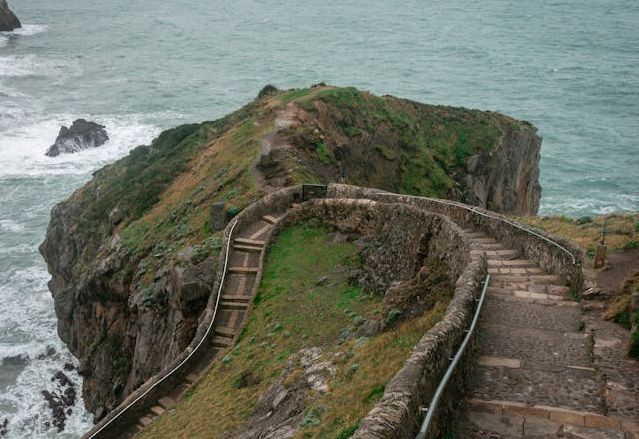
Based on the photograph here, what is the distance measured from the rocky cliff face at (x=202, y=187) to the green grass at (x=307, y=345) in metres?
3.05

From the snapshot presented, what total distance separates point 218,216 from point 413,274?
10418 mm

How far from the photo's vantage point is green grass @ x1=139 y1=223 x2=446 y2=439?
460 inches

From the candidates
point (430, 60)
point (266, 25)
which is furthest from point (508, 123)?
point (266, 25)

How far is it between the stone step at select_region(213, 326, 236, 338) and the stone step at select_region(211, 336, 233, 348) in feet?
0.46

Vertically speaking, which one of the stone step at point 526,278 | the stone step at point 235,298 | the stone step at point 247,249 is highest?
the stone step at point 526,278

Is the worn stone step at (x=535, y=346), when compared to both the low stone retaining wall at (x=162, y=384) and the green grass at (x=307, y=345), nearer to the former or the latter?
the green grass at (x=307, y=345)

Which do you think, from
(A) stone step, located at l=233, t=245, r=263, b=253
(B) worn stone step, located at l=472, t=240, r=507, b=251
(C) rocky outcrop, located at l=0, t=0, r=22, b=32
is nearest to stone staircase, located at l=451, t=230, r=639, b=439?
(B) worn stone step, located at l=472, t=240, r=507, b=251

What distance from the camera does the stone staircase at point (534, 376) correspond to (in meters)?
9.41

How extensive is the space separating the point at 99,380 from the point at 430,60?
294 ft

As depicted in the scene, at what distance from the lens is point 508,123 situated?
4528cm

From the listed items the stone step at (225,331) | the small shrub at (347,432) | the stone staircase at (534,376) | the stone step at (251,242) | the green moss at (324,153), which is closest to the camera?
the stone staircase at (534,376)

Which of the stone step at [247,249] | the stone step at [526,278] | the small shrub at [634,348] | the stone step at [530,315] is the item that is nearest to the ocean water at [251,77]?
the stone step at [247,249]

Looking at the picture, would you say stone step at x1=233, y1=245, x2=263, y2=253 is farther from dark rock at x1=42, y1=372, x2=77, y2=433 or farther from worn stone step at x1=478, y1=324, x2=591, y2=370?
dark rock at x1=42, y1=372, x2=77, y2=433

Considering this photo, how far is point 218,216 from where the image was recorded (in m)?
26.4
